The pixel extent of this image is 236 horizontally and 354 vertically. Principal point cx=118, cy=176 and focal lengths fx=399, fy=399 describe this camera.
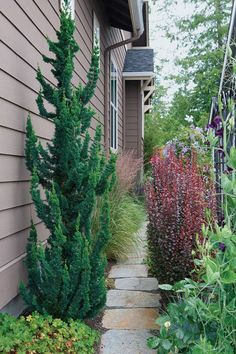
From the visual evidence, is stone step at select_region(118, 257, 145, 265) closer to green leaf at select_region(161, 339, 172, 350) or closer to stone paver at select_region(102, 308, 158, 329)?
stone paver at select_region(102, 308, 158, 329)

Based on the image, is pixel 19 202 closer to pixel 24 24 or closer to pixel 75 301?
pixel 75 301

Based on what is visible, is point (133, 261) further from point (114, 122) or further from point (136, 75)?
point (136, 75)

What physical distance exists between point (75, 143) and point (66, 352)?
1.28m

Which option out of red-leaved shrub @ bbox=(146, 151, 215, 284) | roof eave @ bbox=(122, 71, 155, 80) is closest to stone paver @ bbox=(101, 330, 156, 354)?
red-leaved shrub @ bbox=(146, 151, 215, 284)

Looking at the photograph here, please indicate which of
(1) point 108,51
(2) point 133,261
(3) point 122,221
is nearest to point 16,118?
(3) point 122,221

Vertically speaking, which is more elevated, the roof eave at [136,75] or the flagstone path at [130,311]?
the roof eave at [136,75]

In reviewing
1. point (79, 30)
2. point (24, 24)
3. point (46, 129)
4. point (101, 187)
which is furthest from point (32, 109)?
point (79, 30)

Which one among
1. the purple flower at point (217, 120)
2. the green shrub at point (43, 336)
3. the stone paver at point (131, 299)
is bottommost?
the stone paver at point (131, 299)

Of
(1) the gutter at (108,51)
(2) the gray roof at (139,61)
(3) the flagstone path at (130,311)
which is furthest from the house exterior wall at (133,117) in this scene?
(3) the flagstone path at (130,311)

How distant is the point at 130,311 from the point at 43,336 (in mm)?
1125

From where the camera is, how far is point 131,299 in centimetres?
349

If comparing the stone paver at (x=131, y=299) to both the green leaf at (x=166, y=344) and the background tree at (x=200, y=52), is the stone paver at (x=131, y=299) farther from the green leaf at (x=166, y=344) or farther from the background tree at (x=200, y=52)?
the background tree at (x=200, y=52)

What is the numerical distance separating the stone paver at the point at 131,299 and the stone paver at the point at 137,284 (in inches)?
4.2

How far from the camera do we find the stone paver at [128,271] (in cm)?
415
